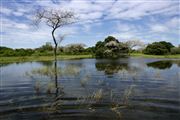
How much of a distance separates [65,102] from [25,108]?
93.0 inches

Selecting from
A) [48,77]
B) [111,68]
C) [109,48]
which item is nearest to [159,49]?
[109,48]

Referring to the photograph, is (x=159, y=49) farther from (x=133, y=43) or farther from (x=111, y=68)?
(x=111, y=68)

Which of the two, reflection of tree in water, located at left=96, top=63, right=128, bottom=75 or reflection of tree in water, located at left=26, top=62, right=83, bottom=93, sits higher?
reflection of tree in water, located at left=96, top=63, right=128, bottom=75

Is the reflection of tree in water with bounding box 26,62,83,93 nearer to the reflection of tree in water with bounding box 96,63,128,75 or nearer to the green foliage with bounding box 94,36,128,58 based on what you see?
the reflection of tree in water with bounding box 96,63,128,75

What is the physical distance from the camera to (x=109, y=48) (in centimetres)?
11031

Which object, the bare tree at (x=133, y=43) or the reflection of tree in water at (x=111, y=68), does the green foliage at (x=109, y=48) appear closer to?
the bare tree at (x=133, y=43)

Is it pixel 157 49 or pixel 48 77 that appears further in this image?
pixel 157 49

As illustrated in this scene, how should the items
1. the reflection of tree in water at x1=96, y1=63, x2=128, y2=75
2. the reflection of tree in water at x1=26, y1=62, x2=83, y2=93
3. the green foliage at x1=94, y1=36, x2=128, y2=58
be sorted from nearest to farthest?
the reflection of tree in water at x1=26, y1=62, x2=83, y2=93 → the reflection of tree in water at x1=96, y1=63, x2=128, y2=75 → the green foliage at x1=94, y1=36, x2=128, y2=58

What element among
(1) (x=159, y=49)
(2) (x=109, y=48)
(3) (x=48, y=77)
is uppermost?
(2) (x=109, y=48)

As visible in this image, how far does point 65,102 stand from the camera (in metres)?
14.4

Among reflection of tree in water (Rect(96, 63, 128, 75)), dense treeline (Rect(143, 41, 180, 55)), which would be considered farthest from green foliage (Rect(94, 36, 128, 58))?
reflection of tree in water (Rect(96, 63, 128, 75))

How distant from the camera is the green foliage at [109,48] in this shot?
105250 millimetres

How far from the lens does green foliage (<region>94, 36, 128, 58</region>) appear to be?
105 meters

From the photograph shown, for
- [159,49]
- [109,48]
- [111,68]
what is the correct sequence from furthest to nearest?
[109,48] → [159,49] → [111,68]
